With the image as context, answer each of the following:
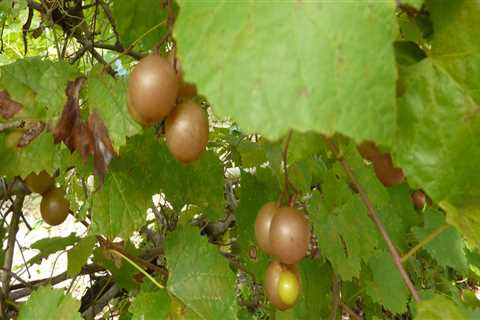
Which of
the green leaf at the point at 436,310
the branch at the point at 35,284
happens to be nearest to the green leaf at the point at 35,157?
the branch at the point at 35,284

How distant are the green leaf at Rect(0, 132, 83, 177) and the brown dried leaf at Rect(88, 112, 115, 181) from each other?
0.25 m

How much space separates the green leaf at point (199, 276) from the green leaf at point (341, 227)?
0.32 m

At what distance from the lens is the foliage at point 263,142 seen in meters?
0.66

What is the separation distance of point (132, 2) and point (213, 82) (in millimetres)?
800

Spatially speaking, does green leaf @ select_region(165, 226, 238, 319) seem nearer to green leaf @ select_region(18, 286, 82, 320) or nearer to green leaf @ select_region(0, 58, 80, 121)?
green leaf @ select_region(18, 286, 82, 320)

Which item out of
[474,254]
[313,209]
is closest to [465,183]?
[313,209]

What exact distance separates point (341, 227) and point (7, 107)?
99 centimetres

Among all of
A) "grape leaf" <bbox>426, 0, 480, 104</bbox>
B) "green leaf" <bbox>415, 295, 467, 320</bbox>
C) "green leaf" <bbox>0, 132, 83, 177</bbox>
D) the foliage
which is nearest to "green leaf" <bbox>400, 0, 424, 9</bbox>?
the foliage

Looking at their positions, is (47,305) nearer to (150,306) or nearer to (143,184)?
(150,306)

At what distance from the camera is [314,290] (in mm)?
1802

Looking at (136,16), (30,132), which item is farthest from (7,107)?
(136,16)

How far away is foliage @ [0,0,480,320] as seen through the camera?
655mm

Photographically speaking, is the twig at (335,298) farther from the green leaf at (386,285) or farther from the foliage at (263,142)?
the green leaf at (386,285)

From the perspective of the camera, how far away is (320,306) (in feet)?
5.90
